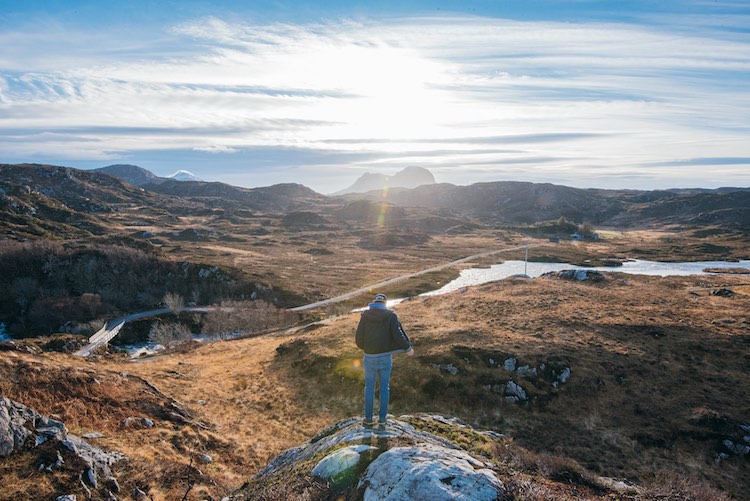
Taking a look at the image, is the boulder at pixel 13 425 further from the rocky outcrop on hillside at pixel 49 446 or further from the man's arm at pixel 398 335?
the man's arm at pixel 398 335

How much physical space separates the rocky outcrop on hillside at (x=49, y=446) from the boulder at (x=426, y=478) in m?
8.37

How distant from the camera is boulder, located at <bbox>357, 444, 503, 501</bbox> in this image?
888 centimetres

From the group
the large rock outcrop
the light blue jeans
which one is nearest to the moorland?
the large rock outcrop

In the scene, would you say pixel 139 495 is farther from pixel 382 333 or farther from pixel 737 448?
pixel 737 448

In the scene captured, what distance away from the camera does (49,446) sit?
11906mm

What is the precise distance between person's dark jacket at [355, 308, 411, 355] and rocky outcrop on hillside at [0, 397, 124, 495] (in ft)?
29.4

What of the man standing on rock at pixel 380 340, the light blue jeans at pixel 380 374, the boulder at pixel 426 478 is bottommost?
the boulder at pixel 426 478

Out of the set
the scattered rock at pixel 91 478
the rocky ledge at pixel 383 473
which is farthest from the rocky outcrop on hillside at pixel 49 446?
the rocky ledge at pixel 383 473

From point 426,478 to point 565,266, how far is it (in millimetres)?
139816

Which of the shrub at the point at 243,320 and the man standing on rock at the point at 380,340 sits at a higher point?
the man standing on rock at the point at 380,340

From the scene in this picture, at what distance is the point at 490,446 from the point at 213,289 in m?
93.2

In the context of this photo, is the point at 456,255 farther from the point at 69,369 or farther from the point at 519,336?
the point at 69,369

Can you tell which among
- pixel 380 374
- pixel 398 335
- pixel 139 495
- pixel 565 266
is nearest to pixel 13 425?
pixel 139 495

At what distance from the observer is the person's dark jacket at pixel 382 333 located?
12.8m
